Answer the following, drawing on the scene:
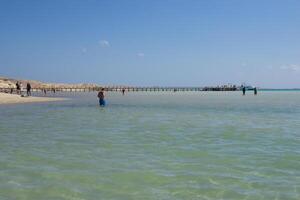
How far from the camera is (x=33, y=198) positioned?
7844 millimetres

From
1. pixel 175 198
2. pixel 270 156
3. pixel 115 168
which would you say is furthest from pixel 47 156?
pixel 270 156

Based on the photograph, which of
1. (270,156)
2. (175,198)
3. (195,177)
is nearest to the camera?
(175,198)

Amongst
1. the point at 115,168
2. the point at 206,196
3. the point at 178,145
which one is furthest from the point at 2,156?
the point at 206,196

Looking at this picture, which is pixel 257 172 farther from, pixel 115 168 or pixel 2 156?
pixel 2 156

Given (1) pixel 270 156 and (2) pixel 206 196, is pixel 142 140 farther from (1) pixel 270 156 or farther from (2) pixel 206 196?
(2) pixel 206 196

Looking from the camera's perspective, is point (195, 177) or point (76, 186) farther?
point (195, 177)

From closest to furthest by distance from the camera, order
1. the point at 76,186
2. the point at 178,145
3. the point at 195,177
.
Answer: the point at 76,186, the point at 195,177, the point at 178,145

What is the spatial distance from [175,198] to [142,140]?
7.73 meters

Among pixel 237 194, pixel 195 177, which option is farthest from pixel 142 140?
pixel 237 194

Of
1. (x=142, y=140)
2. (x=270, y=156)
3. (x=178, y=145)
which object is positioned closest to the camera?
(x=270, y=156)

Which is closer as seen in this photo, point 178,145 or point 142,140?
point 178,145

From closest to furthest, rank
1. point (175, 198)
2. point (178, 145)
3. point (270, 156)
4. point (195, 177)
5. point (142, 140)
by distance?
point (175, 198) → point (195, 177) → point (270, 156) → point (178, 145) → point (142, 140)

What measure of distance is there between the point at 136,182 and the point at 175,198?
1.48m

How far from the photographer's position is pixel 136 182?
29.8ft
